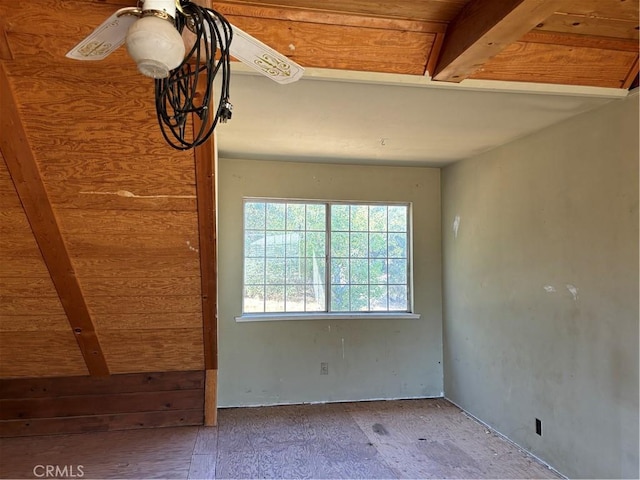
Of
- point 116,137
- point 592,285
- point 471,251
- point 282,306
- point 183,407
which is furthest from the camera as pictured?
point 282,306

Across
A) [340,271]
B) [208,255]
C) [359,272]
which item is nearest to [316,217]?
[340,271]

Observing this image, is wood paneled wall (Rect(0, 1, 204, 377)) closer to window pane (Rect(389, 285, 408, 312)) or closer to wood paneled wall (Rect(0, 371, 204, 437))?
wood paneled wall (Rect(0, 371, 204, 437))

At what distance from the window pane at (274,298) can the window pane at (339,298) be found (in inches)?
19.3

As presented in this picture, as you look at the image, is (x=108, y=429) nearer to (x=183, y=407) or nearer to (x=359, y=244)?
(x=183, y=407)

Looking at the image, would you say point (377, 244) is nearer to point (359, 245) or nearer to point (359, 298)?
point (359, 245)

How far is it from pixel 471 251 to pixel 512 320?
756 mm

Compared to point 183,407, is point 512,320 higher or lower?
higher

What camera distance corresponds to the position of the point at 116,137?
194 centimetres

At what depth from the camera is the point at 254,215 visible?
3.93m

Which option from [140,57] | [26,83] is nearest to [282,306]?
[26,83]

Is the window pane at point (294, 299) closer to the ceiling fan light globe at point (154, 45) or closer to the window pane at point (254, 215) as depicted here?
the window pane at point (254, 215)

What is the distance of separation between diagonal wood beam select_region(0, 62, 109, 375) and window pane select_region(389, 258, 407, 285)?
8.59 ft

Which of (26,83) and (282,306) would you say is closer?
(26,83)

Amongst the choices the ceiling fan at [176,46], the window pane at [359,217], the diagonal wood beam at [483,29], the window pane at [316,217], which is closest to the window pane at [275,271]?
the window pane at [316,217]
